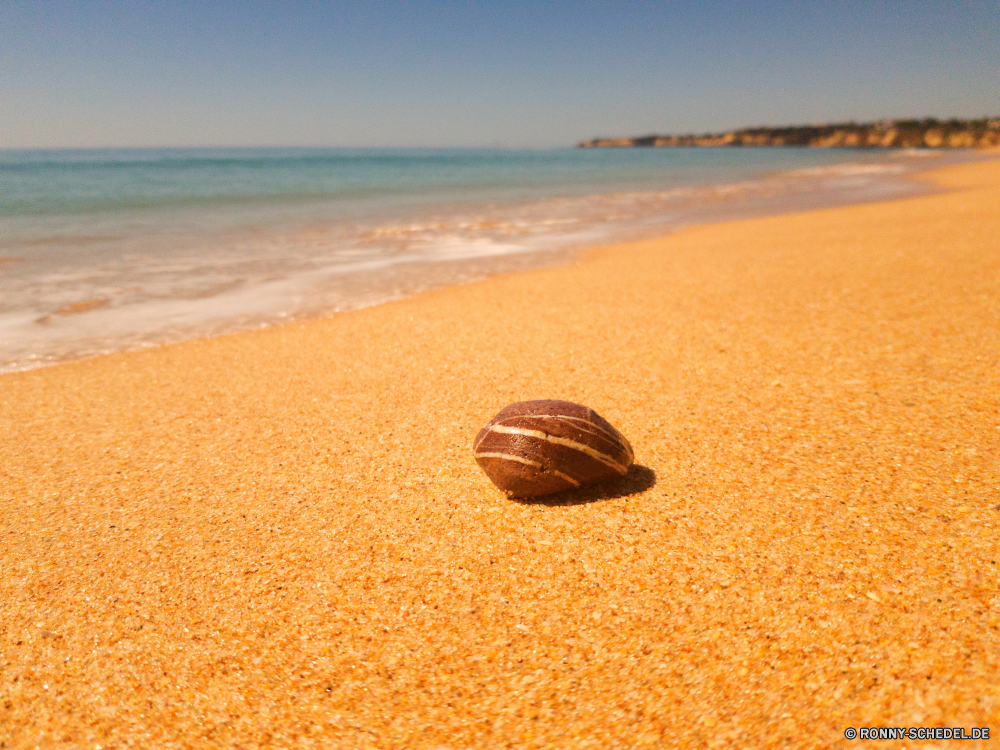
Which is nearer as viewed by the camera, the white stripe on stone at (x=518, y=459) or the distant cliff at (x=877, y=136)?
the white stripe on stone at (x=518, y=459)

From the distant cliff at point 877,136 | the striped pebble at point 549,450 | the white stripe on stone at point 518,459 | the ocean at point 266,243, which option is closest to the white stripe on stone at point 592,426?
the striped pebble at point 549,450

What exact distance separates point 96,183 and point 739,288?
30.5 meters

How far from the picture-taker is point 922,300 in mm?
5539

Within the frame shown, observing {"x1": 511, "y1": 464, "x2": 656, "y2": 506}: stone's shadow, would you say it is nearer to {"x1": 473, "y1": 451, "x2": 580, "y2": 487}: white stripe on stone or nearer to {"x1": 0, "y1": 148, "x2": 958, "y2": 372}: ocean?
{"x1": 473, "y1": 451, "x2": 580, "y2": 487}: white stripe on stone

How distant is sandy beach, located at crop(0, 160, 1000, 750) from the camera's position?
183cm

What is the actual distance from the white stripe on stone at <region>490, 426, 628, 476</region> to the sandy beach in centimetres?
18

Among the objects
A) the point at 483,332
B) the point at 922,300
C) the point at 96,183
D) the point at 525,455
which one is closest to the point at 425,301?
the point at 483,332

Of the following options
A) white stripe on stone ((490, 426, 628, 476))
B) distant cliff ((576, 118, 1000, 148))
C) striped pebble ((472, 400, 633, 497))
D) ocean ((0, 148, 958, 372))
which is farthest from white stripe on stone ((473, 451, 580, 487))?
distant cliff ((576, 118, 1000, 148))

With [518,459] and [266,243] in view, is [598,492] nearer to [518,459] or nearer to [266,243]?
[518,459]

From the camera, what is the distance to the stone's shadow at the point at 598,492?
2.83 m

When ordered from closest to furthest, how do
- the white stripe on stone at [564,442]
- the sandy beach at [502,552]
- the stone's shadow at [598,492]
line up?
1. the sandy beach at [502,552]
2. the white stripe on stone at [564,442]
3. the stone's shadow at [598,492]

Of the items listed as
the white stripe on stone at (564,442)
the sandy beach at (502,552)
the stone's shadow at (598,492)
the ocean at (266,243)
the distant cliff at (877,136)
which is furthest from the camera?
the distant cliff at (877,136)

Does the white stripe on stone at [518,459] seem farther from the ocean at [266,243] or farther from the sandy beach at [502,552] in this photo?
the ocean at [266,243]

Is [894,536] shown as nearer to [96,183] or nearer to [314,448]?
[314,448]
